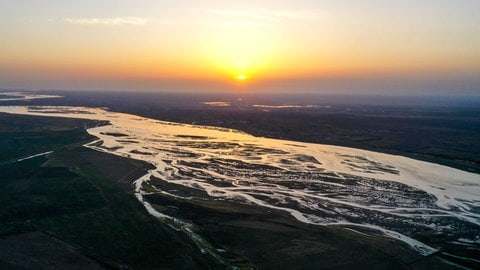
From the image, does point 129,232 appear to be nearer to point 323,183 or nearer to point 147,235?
point 147,235

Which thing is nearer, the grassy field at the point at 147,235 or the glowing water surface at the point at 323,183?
the grassy field at the point at 147,235

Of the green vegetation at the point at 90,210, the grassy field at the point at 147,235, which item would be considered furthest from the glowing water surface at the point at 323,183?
the green vegetation at the point at 90,210

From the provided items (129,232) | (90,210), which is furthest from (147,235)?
(90,210)

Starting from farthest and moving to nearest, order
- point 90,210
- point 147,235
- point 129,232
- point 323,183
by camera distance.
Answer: point 323,183 < point 90,210 < point 129,232 < point 147,235

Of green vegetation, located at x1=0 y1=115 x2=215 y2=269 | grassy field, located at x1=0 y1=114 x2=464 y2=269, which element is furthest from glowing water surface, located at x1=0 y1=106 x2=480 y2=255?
green vegetation, located at x1=0 y1=115 x2=215 y2=269

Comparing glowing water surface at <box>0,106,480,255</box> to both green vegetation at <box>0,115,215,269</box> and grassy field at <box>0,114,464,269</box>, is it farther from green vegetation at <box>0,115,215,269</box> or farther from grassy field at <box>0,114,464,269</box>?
green vegetation at <box>0,115,215,269</box>

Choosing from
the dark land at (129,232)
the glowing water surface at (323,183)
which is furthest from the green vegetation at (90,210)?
the glowing water surface at (323,183)

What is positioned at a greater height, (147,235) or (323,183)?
(323,183)

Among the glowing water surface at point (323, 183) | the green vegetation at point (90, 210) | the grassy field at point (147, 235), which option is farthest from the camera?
the glowing water surface at point (323, 183)

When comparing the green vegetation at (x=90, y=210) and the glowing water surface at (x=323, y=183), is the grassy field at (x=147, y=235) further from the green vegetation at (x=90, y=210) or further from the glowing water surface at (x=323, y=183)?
the glowing water surface at (x=323, y=183)

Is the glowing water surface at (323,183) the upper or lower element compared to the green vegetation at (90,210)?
upper

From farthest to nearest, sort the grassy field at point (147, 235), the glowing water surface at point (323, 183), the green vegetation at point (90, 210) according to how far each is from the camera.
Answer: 1. the glowing water surface at point (323, 183)
2. the green vegetation at point (90, 210)
3. the grassy field at point (147, 235)
